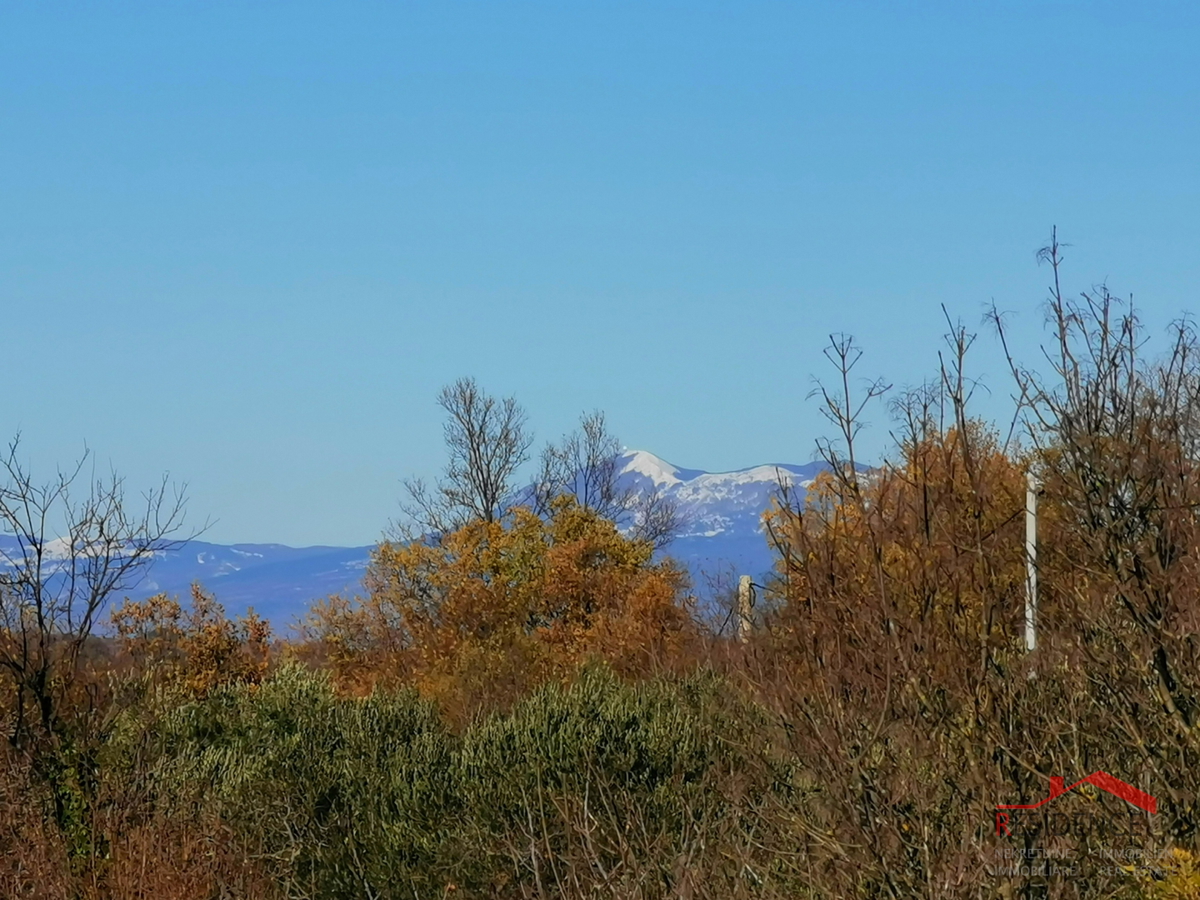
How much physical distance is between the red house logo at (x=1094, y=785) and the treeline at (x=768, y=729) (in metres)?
0.03

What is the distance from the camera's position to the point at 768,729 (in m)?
8.66

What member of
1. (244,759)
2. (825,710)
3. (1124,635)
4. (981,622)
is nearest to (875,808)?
(825,710)

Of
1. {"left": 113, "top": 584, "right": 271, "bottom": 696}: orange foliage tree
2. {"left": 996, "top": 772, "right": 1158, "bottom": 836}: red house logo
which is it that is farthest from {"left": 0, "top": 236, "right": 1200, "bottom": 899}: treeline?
{"left": 113, "top": 584, "right": 271, "bottom": 696}: orange foliage tree

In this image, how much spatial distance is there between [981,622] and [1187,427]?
163 cm

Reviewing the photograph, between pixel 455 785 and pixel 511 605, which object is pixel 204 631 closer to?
pixel 511 605

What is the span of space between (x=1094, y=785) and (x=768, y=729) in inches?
89.1

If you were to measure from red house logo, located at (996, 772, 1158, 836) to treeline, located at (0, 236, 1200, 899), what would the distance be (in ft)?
0.11

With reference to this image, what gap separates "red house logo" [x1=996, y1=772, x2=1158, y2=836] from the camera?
6680 millimetres

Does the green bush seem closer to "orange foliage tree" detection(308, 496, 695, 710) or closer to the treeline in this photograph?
the treeline

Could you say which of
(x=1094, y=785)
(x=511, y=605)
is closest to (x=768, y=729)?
(x=1094, y=785)

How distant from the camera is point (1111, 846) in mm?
6715

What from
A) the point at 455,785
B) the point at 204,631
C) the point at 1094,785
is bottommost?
the point at 455,785

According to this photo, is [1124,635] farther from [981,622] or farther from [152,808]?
[152,808]

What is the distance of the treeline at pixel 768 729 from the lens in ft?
22.1
